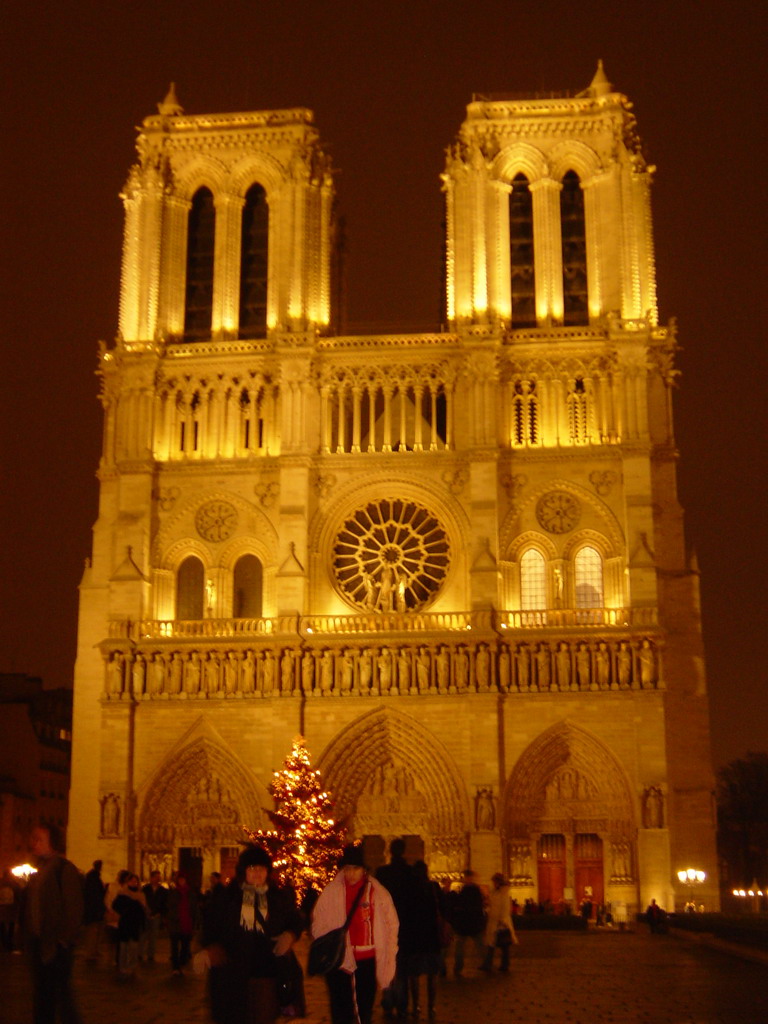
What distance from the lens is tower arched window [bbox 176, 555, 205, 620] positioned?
1517 inches

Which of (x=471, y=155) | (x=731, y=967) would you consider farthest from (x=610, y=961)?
(x=471, y=155)

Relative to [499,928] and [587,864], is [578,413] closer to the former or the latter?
[587,864]

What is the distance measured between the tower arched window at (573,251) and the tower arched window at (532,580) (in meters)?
6.45

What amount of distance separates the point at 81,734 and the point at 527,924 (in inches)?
518

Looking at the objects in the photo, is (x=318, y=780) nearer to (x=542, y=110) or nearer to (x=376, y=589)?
(x=376, y=589)

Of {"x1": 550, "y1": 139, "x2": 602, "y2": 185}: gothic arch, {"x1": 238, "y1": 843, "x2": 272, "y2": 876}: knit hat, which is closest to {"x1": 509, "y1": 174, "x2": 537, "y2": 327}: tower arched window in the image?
{"x1": 550, "y1": 139, "x2": 602, "y2": 185}: gothic arch

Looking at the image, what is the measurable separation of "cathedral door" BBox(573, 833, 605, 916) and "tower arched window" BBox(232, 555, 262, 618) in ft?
32.0

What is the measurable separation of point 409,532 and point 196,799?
847 cm

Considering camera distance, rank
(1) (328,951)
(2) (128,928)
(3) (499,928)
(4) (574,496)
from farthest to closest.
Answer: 1. (4) (574,496)
2. (3) (499,928)
3. (2) (128,928)
4. (1) (328,951)

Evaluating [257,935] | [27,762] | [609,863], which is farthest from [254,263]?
[257,935]

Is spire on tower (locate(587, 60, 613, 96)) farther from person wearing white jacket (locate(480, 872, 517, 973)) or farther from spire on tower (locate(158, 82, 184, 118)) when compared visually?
person wearing white jacket (locate(480, 872, 517, 973))

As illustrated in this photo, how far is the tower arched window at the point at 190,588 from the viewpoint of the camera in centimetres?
3853

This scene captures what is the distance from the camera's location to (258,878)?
8711mm

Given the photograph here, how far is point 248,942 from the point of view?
8547mm
